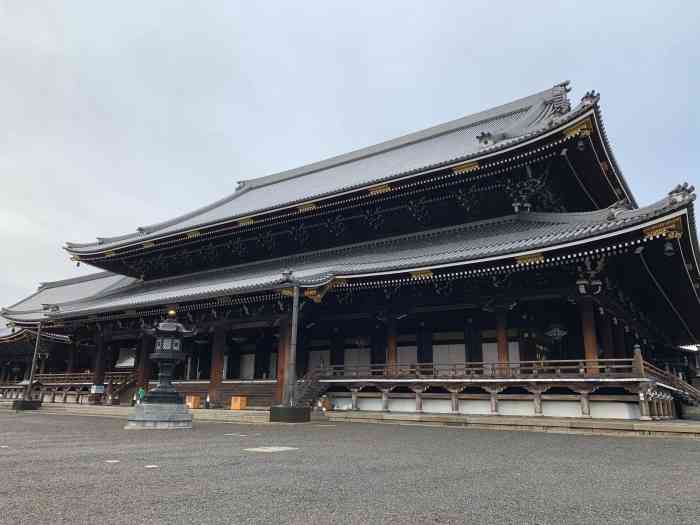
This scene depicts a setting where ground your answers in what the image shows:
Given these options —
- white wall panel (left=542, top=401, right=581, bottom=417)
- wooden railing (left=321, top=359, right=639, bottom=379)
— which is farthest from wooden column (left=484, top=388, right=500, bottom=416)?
white wall panel (left=542, top=401, right=581, bottom=417)

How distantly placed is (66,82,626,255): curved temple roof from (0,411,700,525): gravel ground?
12285mm

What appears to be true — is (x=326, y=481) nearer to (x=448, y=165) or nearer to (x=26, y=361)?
(x=448, y=165)

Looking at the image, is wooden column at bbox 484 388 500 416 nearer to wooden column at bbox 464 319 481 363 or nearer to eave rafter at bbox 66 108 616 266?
wooden column at bbox 464 319 481 363

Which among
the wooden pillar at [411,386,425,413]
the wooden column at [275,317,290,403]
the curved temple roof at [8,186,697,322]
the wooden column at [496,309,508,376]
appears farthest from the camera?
the wooden column at [275,317,290,403]

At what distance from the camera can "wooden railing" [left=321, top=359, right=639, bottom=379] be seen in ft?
48.1

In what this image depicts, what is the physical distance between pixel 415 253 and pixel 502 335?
14.6ft

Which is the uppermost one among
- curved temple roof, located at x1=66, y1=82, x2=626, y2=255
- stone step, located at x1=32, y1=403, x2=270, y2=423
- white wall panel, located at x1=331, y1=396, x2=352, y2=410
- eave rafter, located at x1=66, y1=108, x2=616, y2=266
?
curved temple roof, located at x1=66, y1=82, x2=626, y2=255

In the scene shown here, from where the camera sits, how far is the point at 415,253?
18.8 m

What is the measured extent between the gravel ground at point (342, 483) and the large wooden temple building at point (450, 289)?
21.5 feet

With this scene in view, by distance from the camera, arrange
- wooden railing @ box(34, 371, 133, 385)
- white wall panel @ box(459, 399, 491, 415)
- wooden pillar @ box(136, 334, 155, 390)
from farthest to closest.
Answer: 1. wooden railing @ box(34, 371, 133, 385)
2. wooden pillar @ box(136, 334, 155, 390)
3. white wall panel @ box(459, 399, 491, 415)

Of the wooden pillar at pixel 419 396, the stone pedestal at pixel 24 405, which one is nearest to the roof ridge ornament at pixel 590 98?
the wooden pillar at pixel 419 396

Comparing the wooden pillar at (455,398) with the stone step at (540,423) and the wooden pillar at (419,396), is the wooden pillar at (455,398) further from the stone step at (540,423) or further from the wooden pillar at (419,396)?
the wooden pillar at (419,396)

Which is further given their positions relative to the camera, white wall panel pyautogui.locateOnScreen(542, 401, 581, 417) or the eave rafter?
the eave rafter

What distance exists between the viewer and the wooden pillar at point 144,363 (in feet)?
80.1
